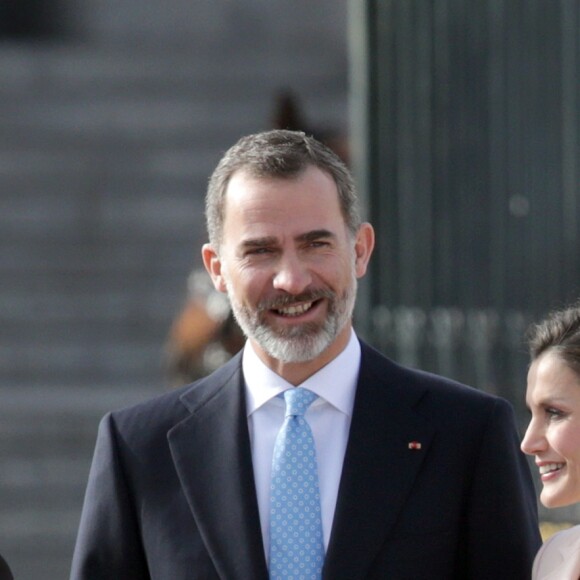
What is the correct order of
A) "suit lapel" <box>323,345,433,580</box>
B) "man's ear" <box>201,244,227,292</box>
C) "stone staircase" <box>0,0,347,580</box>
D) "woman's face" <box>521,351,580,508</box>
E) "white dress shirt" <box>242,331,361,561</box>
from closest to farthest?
"woman's face" <box>521,351,580,508</box>, "suit lapel" <box>323,345,433,580</box>, "white dress shirt" <box>242,331,361,561</box>, "man's ear" <box>201,244,227,292</box>, "stone staircase" <box>0,0,347,580</box>

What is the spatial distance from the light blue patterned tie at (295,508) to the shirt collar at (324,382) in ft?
0.25

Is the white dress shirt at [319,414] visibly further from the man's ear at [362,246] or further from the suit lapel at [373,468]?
the man's ear at [362,246]

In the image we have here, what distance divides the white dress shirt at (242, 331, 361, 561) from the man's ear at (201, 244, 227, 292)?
136mm

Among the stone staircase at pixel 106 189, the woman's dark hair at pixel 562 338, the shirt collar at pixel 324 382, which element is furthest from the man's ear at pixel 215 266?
the stone staircase at pixel 106 189

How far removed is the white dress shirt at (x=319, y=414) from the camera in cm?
351

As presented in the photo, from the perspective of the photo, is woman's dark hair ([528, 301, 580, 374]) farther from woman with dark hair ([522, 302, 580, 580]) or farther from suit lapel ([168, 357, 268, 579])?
suit lapel ([168, 357, 268, 579])

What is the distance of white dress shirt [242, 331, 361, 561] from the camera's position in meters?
3.51

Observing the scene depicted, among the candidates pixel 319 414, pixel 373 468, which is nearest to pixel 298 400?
pixel 319 414

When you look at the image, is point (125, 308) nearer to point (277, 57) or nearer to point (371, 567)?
point (277, 57)

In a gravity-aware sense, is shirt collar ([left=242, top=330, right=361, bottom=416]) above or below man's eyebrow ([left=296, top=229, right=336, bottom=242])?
below

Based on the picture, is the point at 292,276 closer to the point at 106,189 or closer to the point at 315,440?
the point at 315,440

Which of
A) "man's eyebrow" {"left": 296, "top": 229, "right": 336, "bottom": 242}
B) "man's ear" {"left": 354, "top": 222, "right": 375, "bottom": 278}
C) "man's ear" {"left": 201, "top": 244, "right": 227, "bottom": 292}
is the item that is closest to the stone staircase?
"man's ear" {"left": 201, "top": 244, "right": 227, "bottom": 292}

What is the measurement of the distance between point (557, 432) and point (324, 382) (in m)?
Answer: 0.48

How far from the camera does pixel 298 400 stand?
353cm
